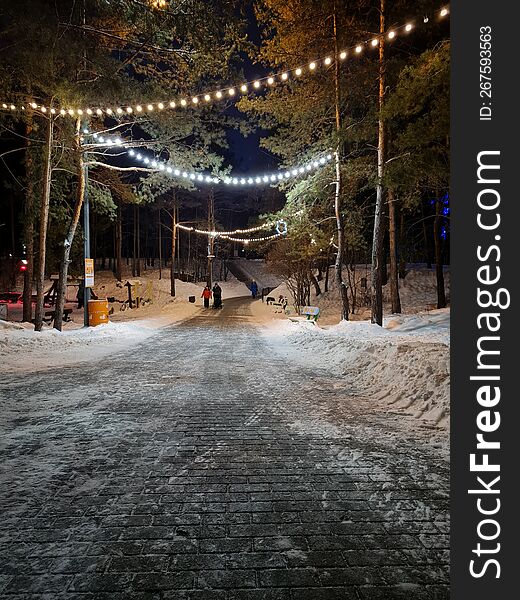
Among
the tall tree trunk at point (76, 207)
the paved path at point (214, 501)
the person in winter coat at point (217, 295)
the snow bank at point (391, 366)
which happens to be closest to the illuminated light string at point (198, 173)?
the tall tree trunk at point (76, 207)

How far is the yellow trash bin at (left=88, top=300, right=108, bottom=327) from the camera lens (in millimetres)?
17670

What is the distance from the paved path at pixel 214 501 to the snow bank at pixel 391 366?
75cm

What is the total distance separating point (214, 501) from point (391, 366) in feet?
17.5

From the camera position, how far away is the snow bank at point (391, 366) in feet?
21.4

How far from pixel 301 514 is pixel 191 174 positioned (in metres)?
16.5

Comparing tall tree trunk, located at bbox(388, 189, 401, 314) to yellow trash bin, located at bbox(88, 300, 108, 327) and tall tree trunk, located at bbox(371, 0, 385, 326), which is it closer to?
tall tree trunk, located at bbox(371, 0, 385, 326)

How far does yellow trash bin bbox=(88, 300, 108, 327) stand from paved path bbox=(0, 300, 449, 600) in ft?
36.1

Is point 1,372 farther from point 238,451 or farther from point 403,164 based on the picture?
point 403,164

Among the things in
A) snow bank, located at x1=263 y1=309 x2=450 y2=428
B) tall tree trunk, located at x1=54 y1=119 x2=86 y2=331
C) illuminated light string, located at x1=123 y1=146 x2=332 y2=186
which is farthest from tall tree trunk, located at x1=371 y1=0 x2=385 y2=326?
tall tree trunk, located at x1=54 y1=119 x2=86 y2=331

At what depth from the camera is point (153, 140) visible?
16.8 m

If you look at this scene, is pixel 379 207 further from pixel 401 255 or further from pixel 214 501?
pixel 401 255

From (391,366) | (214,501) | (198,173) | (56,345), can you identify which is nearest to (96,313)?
(56,345)

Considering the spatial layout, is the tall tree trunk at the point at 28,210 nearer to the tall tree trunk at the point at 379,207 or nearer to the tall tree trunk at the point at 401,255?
the tall tree trunk at the point at 379,207

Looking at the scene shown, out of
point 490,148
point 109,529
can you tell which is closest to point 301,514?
point 109,529
